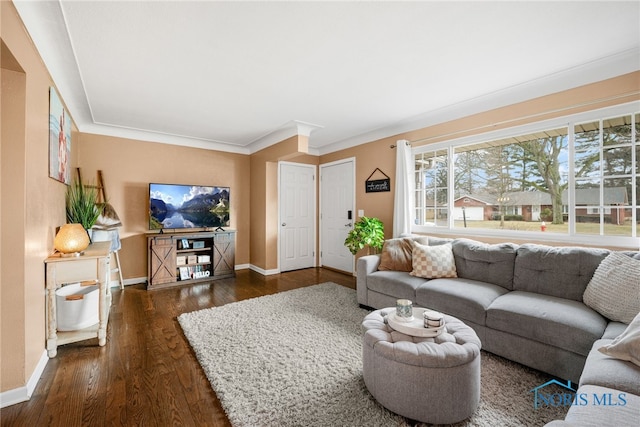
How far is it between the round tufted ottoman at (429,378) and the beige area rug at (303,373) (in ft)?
0.28

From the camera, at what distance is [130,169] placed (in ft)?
14.2

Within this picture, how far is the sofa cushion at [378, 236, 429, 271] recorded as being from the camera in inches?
127

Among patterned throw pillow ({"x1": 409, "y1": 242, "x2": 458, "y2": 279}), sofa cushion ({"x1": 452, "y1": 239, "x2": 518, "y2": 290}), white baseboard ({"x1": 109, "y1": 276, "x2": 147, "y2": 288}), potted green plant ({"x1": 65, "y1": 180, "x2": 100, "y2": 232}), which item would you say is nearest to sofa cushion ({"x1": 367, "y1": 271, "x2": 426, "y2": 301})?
patterned throw pillow ({"x1": 409, "y1": 242, "x2": 458, "y2": 279})

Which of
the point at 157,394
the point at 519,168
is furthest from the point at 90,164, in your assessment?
the point at 519,168

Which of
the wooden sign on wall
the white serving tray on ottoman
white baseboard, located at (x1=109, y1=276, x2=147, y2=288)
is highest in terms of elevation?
the wooden sign on wall

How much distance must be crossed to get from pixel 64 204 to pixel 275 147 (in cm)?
283

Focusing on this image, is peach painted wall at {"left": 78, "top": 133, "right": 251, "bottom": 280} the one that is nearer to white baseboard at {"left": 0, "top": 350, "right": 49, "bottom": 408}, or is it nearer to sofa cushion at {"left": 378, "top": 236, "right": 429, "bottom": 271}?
white baseboard at {"left": 0, "top": 350, "right": 49, "bottom": 408}

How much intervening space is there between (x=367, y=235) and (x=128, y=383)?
9.66 ft

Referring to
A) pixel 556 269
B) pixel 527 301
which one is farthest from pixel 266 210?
pixel 556 269

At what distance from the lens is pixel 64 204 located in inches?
121

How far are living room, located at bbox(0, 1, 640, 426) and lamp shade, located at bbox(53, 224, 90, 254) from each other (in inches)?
3.7

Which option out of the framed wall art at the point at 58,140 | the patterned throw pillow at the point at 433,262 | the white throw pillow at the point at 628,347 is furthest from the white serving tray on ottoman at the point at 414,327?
the framed wall art at the point at 58,140

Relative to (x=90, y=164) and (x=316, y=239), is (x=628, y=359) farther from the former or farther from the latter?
(x=90, y=164)

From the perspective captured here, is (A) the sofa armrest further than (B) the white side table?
Yes
